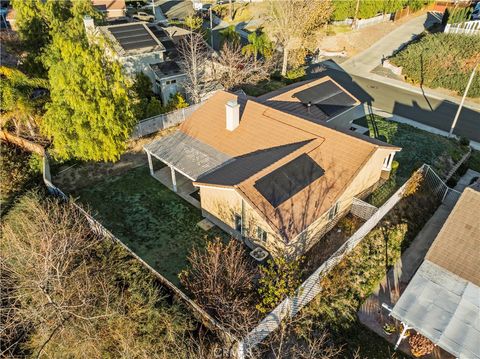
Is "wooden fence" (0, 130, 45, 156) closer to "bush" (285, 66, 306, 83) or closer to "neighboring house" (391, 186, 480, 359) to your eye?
"neighboring house" (391, 186, 480, 359)

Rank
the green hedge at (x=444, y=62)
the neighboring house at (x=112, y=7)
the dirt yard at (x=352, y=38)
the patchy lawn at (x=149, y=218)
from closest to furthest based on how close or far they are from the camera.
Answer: the patchy lawn at (x=149, y=218) < the green hedge at (x=444, y=62) < the dirt yard at (x=352, y=38) < the neighboring house at (x=112, y=7)

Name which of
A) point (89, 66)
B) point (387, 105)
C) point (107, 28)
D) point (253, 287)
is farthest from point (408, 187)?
point (107, 28)

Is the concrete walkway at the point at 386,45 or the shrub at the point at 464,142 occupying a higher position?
the concrete walkway at the point at 386,45

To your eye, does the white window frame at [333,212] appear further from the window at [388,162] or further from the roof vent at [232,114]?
the roof vent at [232,114]

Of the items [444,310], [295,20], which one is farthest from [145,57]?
[444,310]

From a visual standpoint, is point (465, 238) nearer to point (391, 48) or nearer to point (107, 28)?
point (107, 28)

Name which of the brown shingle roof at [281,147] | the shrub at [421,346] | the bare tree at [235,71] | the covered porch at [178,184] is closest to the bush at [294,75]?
the bare tree at [235,71]
